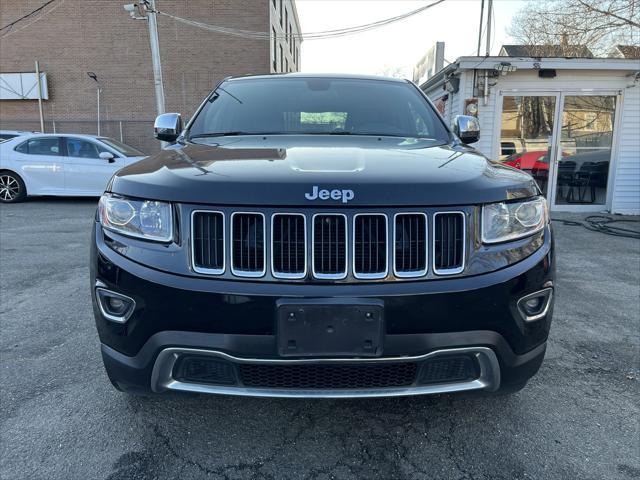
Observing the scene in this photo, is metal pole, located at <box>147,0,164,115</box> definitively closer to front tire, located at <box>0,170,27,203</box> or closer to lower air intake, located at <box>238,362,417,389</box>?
front tire, located at <box>0,170,27,203</box>

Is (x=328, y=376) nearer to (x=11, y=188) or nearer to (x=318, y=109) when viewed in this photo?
(x=318, y=109)

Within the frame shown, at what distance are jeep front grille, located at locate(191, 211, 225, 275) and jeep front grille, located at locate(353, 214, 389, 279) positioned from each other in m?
0.49

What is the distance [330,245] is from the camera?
1.75 meters

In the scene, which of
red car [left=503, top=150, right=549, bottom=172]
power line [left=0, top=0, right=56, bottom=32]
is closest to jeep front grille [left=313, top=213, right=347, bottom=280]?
red car [left=503, top=150, right=549, bottom=172]

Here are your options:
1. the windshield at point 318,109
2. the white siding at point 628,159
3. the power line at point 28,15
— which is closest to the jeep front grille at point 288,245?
the windshield at point 318,109

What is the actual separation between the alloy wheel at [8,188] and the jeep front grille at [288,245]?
10.7 meters

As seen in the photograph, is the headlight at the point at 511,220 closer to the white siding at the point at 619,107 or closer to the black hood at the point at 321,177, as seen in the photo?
the black hood at the point at 321,177

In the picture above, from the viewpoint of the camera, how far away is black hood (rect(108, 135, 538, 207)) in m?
1.75

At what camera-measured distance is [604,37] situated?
18203 mm

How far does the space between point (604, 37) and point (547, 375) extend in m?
20.1

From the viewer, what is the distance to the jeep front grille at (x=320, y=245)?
1.73 metres

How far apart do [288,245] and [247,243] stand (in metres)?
0.15

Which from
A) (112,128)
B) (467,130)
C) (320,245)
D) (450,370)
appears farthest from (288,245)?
(112,128)

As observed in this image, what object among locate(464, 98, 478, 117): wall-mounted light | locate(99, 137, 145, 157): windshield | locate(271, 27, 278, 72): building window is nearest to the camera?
locate(464, 98, 478, 117): wall-mounted light
